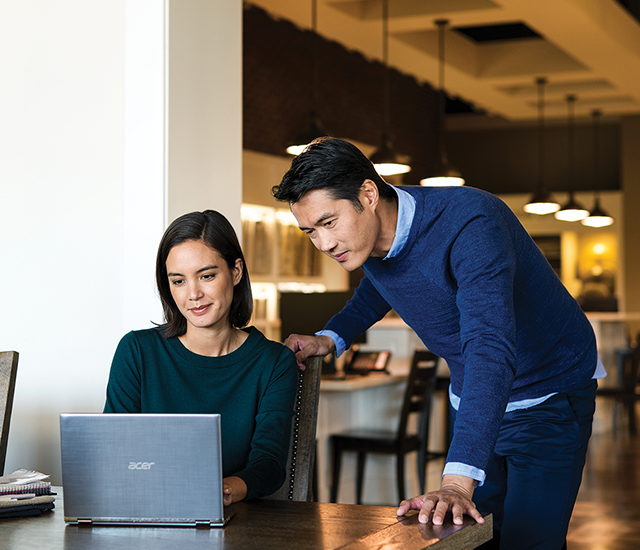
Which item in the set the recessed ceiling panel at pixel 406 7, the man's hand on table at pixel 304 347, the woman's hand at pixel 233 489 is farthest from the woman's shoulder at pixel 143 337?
the recessed ceiling panel at pixel 406 7

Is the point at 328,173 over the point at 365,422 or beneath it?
over

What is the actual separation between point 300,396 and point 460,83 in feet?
22.9

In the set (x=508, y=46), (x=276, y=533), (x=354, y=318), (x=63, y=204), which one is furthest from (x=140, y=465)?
(x=508, y=46)

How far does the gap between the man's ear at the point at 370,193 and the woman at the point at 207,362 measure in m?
0.47

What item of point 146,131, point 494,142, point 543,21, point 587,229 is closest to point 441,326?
point 146,131

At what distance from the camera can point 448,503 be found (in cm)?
135

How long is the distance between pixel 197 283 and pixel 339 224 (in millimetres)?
487

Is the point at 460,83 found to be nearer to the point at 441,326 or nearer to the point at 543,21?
the point at 543,21

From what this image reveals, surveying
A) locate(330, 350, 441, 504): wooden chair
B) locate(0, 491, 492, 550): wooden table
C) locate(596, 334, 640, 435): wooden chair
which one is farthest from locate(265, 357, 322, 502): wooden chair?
locate(596, 334, 640, 435): wooden chair

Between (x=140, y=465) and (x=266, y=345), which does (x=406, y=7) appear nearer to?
(x=266, y=345)

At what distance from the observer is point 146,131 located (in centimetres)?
248

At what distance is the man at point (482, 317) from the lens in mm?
1514

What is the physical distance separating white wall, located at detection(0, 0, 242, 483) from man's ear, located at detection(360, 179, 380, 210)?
37.9 inches

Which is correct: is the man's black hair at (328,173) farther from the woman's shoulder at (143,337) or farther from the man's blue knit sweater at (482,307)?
the woman's shoulder at (143,337)
